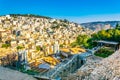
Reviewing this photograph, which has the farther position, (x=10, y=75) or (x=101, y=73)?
(x=10, y=75)

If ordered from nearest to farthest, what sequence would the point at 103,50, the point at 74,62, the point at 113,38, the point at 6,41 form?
the point at 74,62, the point at 103,50, the point at 113,38, the point at 6,41

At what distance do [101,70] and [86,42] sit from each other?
2177 centimetres

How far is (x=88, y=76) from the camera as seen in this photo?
12180 mm

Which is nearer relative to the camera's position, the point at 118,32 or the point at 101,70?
the point at 101,70

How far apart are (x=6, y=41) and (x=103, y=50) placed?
2678 cm

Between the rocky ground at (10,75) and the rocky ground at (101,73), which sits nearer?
the rocky ground at (101,73)

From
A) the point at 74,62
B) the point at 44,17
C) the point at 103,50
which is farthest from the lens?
the point at 44,17

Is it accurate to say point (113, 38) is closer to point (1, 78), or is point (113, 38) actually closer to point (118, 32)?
point (118, 32)

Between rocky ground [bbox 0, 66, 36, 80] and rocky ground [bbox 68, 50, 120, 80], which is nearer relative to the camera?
rocky ground [bbox 68, 50, 120, 80]

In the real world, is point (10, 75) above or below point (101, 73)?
below

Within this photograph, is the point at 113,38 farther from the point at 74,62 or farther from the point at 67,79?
the point at 67,79

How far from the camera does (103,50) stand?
88.7 feet

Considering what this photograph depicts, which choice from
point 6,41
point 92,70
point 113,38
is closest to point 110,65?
point 92,70

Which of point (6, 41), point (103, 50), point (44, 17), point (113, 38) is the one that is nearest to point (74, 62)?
point (103, 50)
